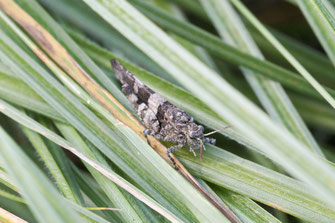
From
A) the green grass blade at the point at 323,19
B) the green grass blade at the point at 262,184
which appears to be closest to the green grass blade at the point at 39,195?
the green grass blade at the point at 262,184

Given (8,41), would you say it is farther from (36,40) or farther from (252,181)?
(252,181)

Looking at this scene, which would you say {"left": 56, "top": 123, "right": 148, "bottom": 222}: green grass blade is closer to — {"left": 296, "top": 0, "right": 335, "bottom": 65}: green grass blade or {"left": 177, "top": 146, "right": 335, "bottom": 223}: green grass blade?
{"left": 177, "top": 146, "right": 335, "bottom": 223}: green grass blade

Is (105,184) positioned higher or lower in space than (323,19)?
higher

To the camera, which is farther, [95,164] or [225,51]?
[225,51]

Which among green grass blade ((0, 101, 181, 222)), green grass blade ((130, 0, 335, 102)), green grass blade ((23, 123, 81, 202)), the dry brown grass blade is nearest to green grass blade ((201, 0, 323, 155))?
green grass blade ((130, 0, 335, 102))

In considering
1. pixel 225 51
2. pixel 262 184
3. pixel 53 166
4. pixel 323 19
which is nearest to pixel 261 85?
pixel 225 51

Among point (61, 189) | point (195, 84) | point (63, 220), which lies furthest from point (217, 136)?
point (63, 220)

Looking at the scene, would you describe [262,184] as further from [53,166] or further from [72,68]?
[72,68]
